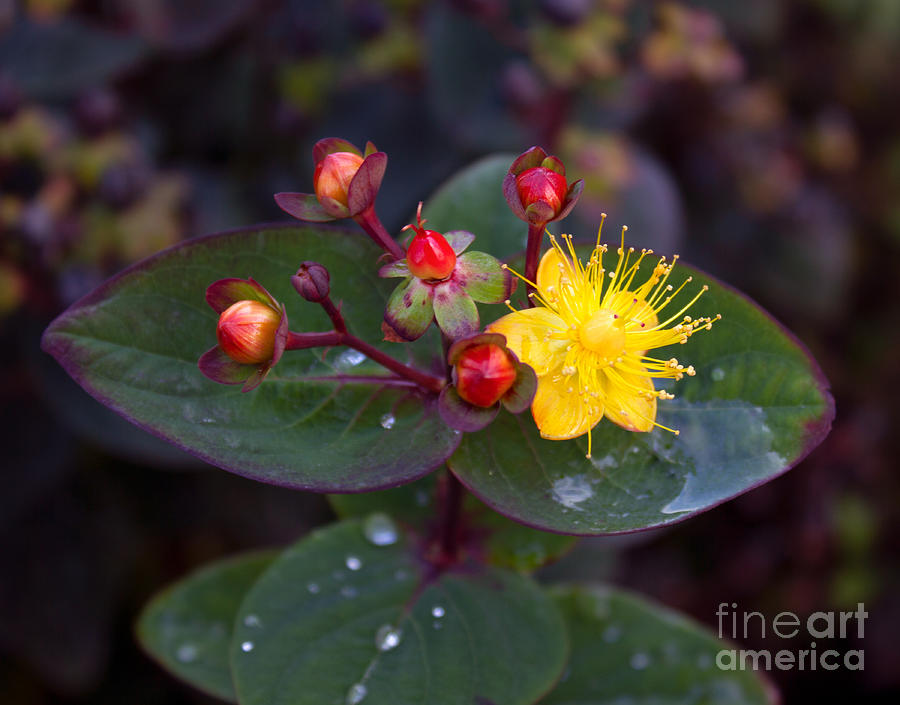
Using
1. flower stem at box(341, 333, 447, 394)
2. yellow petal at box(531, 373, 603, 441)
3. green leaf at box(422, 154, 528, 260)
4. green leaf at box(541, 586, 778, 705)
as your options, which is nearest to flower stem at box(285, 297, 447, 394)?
flower stem at box(341, 333, 447, 394)

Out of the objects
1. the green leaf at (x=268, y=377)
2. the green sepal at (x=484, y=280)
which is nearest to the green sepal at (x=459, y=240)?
the green sepal at (x=484, y=280)

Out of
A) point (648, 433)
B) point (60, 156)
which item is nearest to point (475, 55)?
point (60, 156)

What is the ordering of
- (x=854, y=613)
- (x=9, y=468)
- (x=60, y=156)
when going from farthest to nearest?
(x=854, y=613), (x=9, y=468), (x=60, y=156)

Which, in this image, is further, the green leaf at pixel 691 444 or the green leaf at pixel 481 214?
the green leaf at pixel 481 214

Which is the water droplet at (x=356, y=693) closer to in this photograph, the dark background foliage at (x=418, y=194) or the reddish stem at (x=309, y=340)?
the reddish stem at (x=309, y=340)

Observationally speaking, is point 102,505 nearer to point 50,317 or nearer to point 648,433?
point 50,317

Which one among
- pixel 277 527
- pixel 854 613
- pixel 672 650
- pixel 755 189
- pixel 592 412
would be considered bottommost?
pixel 854 613
